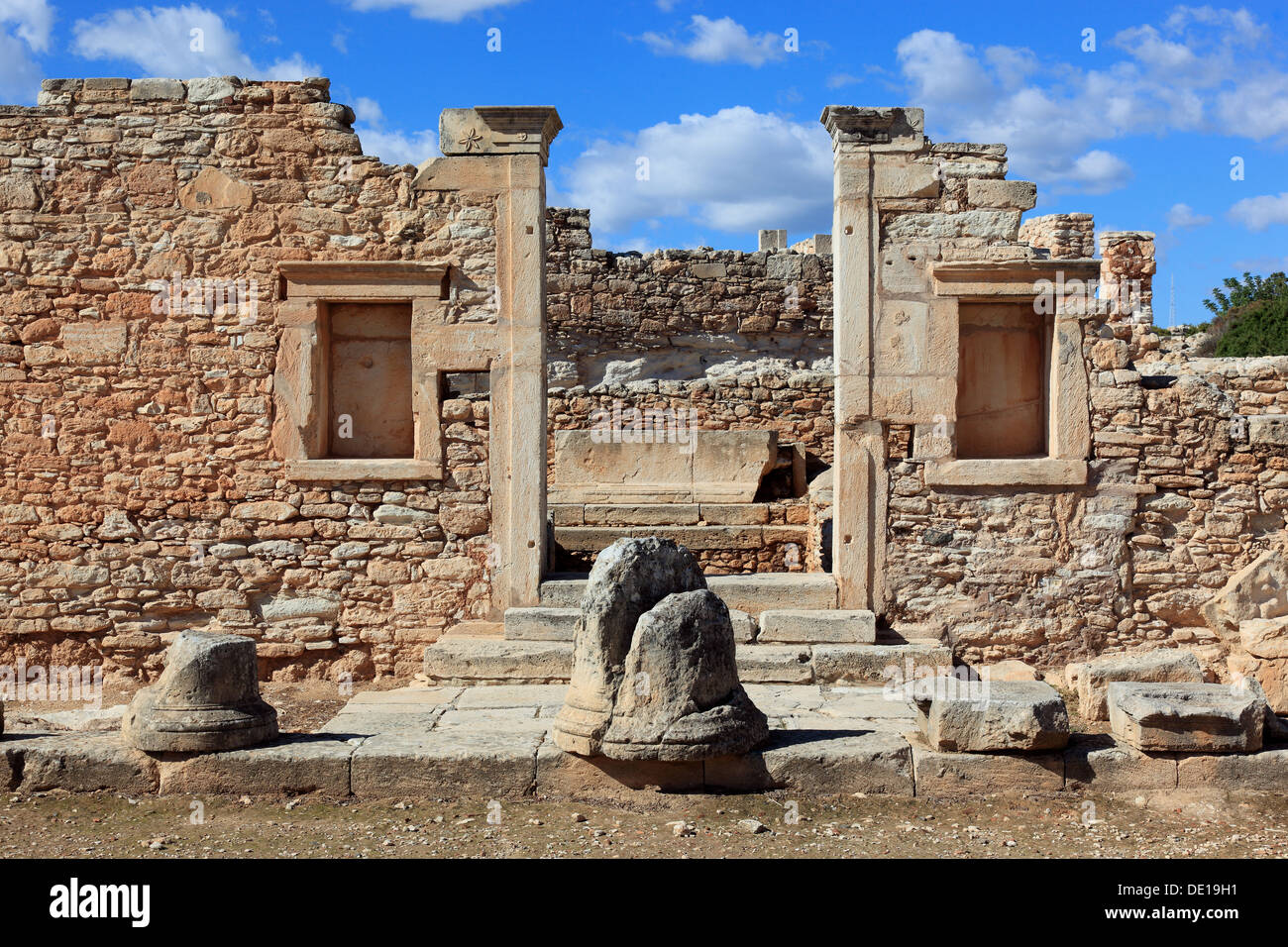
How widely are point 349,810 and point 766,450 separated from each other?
7.72 metres

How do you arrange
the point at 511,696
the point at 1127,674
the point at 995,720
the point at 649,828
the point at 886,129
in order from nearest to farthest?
the point at 649,828
the point at 995,720
the point at 1127,674
the point at 511,696
the point at 886,129

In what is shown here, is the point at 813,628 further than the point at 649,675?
Yes

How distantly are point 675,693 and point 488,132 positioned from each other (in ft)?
16.0

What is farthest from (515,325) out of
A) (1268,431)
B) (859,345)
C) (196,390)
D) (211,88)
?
(1268,431)

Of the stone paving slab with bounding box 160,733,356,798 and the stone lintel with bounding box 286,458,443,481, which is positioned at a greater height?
the stone lintel with bounding box 286,458,443,481

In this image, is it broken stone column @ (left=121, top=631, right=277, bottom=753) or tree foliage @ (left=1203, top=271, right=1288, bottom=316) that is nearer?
broken stone column @ (left=121, top=631, right=277, bottom=753)

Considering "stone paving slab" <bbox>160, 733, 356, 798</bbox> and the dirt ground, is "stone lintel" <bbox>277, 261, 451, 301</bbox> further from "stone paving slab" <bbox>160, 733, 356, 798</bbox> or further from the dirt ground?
the dirt ground

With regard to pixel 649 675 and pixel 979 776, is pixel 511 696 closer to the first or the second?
pixel 649 675

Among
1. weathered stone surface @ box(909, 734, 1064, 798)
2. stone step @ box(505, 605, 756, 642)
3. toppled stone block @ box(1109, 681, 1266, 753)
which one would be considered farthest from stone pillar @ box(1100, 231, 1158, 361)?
weathered stone surface @ box(909, 734, 1064, 798)

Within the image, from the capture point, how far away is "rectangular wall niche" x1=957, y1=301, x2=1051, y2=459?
837 centimetres

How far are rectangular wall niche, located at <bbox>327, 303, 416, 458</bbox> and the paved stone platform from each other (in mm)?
3442

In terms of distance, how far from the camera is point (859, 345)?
26.5 ft

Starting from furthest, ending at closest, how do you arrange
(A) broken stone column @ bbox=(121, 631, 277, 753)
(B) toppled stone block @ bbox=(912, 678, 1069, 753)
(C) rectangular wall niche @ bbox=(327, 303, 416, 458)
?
(C) rectangular wall niche @ bbox=(327, 303, 416, 458)
(A) broken stone column @ bbox=(121, 631, 277, 753)
(B) toppled stone block @ bbox=(912, 678, 1069, 753)

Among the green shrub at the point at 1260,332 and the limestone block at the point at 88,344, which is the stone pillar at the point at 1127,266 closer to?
the limestone block at the point at 88,344
